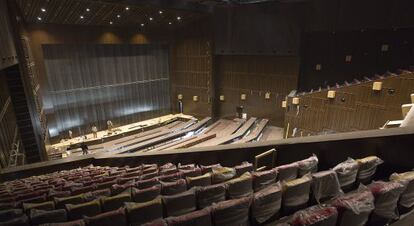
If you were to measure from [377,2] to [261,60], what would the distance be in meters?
4.20

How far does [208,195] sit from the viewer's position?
5.37 feet

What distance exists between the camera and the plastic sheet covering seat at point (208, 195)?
162 cm

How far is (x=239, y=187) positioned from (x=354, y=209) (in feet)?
2.32

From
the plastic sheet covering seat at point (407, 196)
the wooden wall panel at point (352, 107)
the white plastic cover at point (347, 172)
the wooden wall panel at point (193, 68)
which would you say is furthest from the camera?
the wooden wall panel at point (193, 68)

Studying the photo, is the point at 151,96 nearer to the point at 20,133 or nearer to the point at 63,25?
the point at 63,25

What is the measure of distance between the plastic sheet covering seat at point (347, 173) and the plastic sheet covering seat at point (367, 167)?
0.17 ft

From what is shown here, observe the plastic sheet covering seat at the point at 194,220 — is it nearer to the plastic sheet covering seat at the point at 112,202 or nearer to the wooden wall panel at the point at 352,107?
the plastic sheet covering seat at the point at 112,202

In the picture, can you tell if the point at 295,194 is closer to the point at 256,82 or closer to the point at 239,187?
the point at 239,187

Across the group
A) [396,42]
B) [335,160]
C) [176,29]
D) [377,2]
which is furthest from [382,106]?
[176,29]

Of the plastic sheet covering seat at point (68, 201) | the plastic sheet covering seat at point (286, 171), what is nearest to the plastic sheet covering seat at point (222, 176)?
the plastic sheet covering seat at point (286, 171)

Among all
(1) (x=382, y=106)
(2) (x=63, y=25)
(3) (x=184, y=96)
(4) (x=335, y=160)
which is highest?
(2) (x=63, y=25)

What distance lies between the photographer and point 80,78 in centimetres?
1059

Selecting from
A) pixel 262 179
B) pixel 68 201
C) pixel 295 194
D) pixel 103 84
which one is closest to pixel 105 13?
pixel 103 84

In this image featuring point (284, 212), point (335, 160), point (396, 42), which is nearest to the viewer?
point (284, 212)
